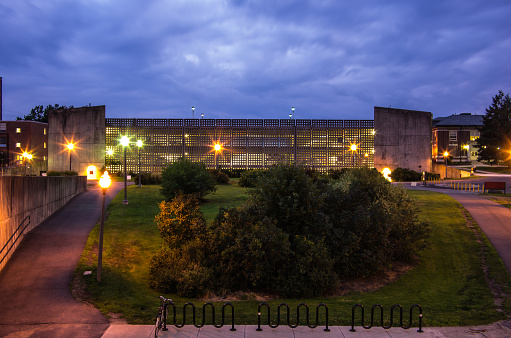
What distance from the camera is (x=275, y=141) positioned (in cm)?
4981

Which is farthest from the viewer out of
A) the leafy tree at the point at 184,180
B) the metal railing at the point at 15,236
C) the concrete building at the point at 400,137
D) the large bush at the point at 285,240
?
the concrete building at the point at 400,137

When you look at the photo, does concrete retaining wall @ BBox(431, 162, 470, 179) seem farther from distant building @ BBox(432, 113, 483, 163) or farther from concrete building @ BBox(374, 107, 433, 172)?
distant building @ BBox(432, 113, 483, 163)

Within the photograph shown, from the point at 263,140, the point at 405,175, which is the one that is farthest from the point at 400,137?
the point at 263,140

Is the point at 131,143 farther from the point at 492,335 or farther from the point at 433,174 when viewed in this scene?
the point at 492,335

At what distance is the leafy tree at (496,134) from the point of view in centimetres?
7581

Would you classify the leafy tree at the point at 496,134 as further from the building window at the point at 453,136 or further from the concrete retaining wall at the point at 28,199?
the concrete retaining wall at the point at 28,199

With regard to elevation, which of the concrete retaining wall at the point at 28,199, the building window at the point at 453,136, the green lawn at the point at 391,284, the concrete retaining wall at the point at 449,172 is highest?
the building window at the point at 453,136

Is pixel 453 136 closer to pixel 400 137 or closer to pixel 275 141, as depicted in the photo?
pixel 400 137

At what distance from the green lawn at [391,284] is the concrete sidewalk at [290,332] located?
0.49m

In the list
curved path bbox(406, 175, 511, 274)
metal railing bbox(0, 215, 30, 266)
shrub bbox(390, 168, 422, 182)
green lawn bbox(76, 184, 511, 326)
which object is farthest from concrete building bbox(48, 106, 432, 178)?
metal railing bbox(0, 215, 30, 266)

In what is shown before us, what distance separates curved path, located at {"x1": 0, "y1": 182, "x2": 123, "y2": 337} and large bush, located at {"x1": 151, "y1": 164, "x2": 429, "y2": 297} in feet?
10.4

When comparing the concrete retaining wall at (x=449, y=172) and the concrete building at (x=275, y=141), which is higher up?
the concrete building at (x=275, y=141)

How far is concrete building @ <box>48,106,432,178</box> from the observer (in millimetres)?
48500

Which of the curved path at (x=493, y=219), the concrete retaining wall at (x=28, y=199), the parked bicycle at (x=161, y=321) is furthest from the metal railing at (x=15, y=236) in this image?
the curved path at (x=493, y=219)
